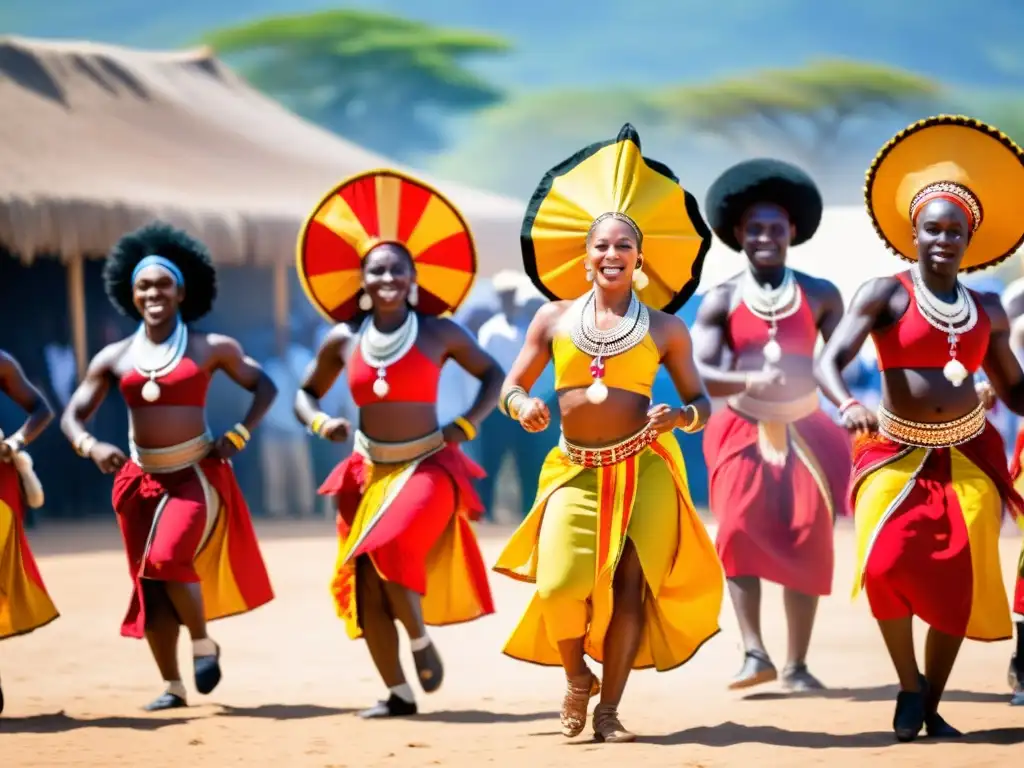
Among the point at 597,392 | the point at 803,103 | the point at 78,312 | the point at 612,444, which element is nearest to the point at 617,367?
the point at 597,392

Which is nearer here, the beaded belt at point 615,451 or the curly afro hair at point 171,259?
the beaded belt at point 615,451

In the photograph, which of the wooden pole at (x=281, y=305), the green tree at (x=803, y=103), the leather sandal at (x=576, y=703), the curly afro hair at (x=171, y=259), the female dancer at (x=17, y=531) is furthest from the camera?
the green tree at (x=803, y=103)

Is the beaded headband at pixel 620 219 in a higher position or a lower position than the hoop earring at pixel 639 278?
higher

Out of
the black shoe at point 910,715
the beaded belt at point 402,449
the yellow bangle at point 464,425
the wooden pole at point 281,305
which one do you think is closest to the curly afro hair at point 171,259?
the beaded belt at point 402,449

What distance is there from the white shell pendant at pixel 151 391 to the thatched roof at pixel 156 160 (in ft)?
35.0

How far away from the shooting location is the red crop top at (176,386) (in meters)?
8.45

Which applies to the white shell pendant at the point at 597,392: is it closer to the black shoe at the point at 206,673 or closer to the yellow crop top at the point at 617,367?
the yellow crop top at the point at 617,367

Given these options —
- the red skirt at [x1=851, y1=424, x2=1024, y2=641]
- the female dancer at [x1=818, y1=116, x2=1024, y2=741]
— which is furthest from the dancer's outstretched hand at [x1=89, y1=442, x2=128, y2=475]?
the red skirt at [x1=851, y1=424, x2=1024, y2=641]

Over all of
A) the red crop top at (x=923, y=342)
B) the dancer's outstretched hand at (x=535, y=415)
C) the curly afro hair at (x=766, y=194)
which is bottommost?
the dancer's outstretched hand at (x=535, y=415)

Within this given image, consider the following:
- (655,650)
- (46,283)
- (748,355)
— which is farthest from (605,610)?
(46,283)

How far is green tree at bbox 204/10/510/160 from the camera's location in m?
50.5

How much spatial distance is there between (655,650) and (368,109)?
1830 inches

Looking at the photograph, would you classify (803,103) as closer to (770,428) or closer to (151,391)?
(770,428)

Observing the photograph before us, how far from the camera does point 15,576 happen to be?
27.7ft
